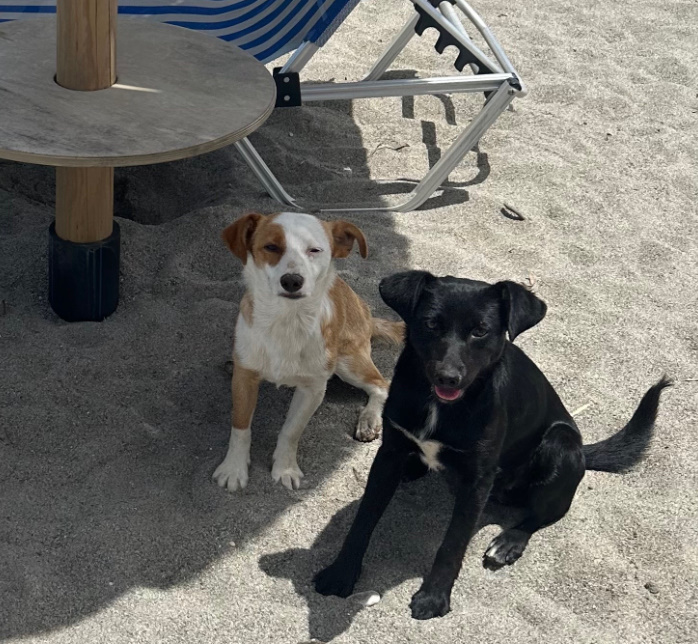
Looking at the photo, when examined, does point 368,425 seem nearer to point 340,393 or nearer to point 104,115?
point 340,393

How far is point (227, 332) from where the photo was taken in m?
4.34

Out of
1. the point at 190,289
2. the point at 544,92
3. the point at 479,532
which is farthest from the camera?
the point at 544,92

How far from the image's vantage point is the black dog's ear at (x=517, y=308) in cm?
305

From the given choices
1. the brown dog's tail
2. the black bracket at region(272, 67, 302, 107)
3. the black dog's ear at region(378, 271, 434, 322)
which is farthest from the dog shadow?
the black bracket at region(272, 67, 302, 107)

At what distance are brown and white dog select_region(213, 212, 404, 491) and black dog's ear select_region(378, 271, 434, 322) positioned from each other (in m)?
0.33

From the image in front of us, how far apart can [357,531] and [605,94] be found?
429 cm

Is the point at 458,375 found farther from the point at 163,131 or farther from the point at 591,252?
the point at 591,252

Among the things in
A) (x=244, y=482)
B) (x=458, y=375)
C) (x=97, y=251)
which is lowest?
(x=244, y=482)

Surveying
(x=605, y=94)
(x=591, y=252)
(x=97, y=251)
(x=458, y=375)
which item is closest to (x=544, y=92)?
(x=605, y=94)

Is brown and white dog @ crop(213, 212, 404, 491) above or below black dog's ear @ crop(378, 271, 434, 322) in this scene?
below

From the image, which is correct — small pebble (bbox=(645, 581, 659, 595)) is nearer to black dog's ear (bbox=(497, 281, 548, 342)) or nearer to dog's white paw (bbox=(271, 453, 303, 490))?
black dog's ear (bbox=(497, 281, 548, 342))

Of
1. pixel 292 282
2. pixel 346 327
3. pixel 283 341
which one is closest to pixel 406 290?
pixel 292 282

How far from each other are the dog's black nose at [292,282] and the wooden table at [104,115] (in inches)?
21.9

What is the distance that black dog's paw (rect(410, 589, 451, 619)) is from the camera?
3227 mm
